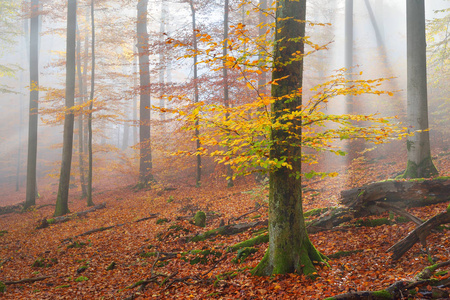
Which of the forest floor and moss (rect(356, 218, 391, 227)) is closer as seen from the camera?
the forest floor

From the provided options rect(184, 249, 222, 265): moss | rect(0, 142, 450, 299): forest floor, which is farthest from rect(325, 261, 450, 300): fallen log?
rect(184, 249, 222, 265): moss

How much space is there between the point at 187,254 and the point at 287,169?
3550mm

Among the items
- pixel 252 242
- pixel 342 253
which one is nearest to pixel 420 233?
pixel 342 253

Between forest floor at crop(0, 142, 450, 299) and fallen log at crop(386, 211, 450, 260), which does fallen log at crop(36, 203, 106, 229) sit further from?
fallen log at crop(386, 211, 450, 260)

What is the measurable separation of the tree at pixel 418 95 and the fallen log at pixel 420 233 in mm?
3613

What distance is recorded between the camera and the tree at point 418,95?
7.38 meters

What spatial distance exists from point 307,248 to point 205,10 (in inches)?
466

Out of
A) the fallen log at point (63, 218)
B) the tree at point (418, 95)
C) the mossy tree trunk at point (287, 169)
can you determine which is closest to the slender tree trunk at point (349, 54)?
the tree at point (418, 95)

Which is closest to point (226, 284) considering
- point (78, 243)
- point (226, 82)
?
point (78, 243)

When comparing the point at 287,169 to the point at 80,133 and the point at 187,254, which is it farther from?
the point at 80,133

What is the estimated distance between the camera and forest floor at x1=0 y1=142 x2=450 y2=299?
418 centimetres

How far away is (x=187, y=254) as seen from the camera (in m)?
6.41

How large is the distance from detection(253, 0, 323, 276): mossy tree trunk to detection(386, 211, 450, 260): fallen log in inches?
53.2

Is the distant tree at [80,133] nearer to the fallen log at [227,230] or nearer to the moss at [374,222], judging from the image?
the fallen log at [227,230]
